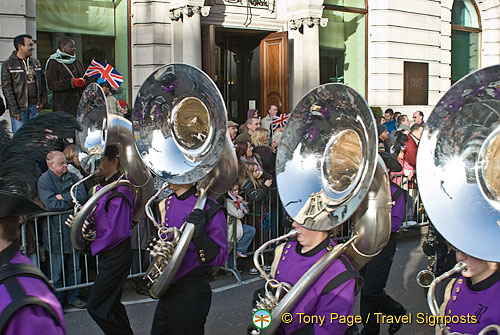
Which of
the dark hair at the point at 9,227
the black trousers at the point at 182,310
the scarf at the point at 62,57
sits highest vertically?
the scarf at the point at 62,57

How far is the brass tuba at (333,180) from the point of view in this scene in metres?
2.92

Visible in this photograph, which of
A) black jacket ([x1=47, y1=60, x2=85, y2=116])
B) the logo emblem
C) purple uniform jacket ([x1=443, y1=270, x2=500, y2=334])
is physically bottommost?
the logo emblem

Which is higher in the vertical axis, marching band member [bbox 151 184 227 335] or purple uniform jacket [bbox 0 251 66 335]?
purple uniform jacket [bbox 0 251 66 335]

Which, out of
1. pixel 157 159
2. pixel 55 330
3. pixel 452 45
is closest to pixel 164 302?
pixel 157 159

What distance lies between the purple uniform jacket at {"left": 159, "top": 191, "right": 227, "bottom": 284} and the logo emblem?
0.91 metres

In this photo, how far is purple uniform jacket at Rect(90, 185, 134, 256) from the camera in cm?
434

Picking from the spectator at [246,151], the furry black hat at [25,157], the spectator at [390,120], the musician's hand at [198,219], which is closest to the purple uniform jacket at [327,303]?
the musician's hand at [198,219]

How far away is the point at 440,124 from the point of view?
9.66 feet

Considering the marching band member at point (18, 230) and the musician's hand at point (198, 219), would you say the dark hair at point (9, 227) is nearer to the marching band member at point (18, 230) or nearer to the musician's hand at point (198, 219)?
the marching band member at point (18, 230)

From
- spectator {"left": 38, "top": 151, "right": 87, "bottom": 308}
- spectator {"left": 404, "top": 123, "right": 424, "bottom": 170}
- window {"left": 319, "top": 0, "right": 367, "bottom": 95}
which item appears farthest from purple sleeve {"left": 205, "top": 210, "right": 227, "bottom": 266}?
window {"left": 319, "top": 0, "right": 367, "bottom": 95}

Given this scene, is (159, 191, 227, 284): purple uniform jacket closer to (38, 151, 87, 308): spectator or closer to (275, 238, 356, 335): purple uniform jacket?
(275, 238, 356, 335): purple uniform jacket

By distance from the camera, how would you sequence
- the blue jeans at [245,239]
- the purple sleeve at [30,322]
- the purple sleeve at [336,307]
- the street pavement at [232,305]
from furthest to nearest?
the blue jeans at [245,239] → the street pavement at [232,305] → the purple sleeve at [336,307] → the purple sleeve at [30,322]

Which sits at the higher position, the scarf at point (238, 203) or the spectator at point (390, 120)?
the spectator at point (390, 120)

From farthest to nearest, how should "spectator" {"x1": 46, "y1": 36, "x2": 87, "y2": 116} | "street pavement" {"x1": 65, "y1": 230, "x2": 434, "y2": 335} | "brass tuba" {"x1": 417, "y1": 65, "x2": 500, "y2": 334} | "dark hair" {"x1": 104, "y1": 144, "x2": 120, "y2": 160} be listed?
"spectator" {"x1": 46, "y1": 36, "x2": 87, "y2": 116} → "street pavement" {"x1": 65, "y1": 230, "x2": 434, "y2": 335} → "dark hair" {"x1": 104, "y1": 144, "x2": 120, "y2": 160} → "brass tuba" {"x1": 417, "y1": 65, "x2": 500, "y2": 334}
